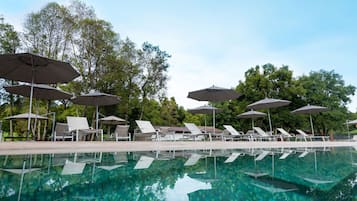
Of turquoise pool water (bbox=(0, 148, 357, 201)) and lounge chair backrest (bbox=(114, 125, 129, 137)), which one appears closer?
turquoise pool water (bbox=(0, 148, 357, 201))

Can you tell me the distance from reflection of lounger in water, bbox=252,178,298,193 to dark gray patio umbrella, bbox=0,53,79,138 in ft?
18.7

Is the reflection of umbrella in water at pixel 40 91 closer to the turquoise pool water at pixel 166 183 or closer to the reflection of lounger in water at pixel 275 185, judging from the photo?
the turquoise pool water at pixel 166 183

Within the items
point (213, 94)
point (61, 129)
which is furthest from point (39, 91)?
point (213, 94)

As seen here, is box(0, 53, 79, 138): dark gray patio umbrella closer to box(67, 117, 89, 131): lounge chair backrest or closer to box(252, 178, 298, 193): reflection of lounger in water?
box(67, 117, 89, 131): lounge chair backrest

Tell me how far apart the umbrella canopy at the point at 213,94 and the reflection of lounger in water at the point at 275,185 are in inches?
279

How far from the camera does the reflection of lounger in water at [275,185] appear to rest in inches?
135

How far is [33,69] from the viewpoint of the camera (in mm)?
6973

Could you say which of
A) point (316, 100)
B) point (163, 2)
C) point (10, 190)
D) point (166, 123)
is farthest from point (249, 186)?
point (166, 123)

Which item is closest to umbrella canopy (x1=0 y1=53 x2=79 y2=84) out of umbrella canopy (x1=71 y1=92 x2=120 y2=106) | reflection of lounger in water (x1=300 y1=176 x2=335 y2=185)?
umbrella canopy (x1=71 y1=92 x2=120 y2=106)

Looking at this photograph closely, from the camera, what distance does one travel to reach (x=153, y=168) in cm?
520

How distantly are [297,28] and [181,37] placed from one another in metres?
7.16

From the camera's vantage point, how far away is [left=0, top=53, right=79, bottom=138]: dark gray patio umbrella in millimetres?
6516

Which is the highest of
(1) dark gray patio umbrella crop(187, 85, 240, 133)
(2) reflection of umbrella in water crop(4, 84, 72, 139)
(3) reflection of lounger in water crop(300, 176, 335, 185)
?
(1) dark gray patio umbrella crop(187, 85, 240, 133)

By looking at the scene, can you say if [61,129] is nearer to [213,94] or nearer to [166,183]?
[166,183]
